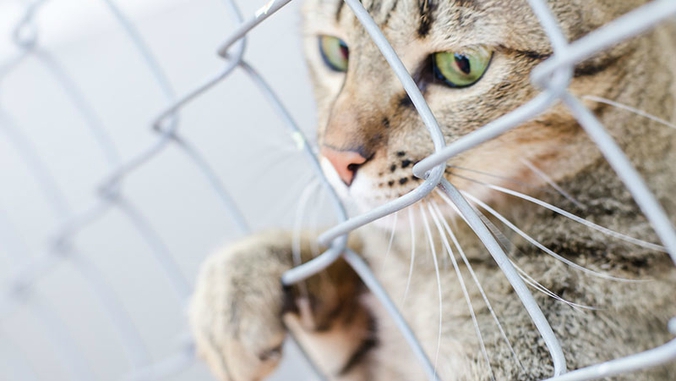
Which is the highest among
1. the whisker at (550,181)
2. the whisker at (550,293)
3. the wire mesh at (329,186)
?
the wire mesh at (329,186)

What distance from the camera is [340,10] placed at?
758 mm

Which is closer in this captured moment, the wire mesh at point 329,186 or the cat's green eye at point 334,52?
the wire mesh at point 329,186

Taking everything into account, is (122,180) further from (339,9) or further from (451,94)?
(451,94)

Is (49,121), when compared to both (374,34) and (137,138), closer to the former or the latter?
(137,138)

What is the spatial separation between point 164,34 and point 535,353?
117 cm

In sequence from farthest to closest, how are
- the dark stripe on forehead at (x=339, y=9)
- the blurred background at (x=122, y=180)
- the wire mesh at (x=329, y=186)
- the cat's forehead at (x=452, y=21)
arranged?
the blurred background at (x=122, y=180) → the dark stripe on forehead at (x=339, y=9) → the cat's forehead at (x=452, y=21) → the wire mesh at (x=329, y=186)

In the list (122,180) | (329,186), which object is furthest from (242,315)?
(122,180)

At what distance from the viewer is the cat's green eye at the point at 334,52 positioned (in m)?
0.80

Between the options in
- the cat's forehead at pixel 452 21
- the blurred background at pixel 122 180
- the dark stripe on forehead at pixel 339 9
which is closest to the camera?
the cat's forehead at pixel 452 21

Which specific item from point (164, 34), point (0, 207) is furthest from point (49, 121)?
point (164, 34)

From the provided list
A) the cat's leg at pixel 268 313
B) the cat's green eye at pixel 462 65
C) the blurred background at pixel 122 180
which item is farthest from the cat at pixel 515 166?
the blurred background at pixel 122 180

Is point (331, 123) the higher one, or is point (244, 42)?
point (244, 42)

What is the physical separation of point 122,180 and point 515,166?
83 cm

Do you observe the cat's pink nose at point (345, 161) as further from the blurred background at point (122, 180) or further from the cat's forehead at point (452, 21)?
the blurred background at point (122, 180)
